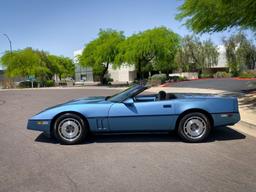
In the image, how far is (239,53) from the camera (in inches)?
1738

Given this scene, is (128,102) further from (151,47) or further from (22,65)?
(22,65)

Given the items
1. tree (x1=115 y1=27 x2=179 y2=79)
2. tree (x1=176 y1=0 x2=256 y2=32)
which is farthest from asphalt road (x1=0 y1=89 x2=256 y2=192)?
tree (x1=115 y1=27 x2=179 y2=79)

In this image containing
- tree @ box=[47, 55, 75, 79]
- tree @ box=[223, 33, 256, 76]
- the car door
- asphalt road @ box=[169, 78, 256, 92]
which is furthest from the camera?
tree @ box=[47, 55, 75, 79]

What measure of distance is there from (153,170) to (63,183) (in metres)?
1.36

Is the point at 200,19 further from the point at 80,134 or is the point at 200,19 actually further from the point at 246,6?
the point at 80,134

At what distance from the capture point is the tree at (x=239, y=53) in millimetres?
43562

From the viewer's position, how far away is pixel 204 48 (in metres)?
46.1

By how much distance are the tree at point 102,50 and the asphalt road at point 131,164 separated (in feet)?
101

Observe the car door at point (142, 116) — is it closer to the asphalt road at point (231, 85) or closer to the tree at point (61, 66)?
the asphalt road at point (231, 85)

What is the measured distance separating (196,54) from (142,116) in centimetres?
4265

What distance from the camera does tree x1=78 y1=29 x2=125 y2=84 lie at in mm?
36219

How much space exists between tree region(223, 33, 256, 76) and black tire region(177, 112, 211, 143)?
133ft

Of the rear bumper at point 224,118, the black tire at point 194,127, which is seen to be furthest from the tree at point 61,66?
the rear bumper at point 224,118

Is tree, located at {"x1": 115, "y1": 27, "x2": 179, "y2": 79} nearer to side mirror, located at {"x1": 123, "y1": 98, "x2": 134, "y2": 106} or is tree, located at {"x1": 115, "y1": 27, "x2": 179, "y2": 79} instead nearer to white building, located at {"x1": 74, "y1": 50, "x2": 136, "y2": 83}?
white building, located at {"x1": 74, "y1": 50, "x2": 136, "y2": 83}
